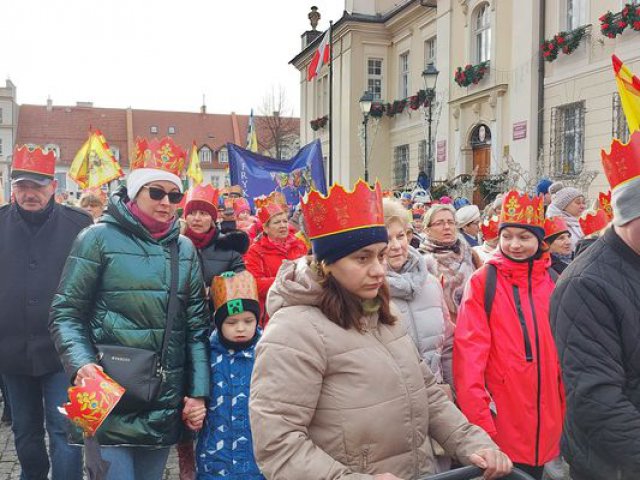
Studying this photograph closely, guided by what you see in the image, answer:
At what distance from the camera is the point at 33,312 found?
3854mm

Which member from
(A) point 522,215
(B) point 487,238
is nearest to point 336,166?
(B) point 487,238

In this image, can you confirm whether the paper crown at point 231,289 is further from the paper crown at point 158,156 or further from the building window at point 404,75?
the building window at point 404,75

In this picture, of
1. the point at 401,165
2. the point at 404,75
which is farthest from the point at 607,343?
the point at 404,75

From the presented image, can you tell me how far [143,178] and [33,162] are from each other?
42.1 inches

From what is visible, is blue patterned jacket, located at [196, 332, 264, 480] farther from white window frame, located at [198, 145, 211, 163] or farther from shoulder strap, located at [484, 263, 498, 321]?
white window frame, located at [198, 145, 211, 163]

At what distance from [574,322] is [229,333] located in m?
2.03

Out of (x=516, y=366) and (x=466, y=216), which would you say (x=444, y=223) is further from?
(x=466, y=216)

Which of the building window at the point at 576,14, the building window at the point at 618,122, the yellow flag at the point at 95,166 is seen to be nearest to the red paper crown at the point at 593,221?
the yellow flag at the point at 95,166

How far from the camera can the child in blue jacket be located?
362 cm

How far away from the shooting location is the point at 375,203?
7.77 ft

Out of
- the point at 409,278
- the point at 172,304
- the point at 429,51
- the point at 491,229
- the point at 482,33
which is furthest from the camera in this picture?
the point at 429,51

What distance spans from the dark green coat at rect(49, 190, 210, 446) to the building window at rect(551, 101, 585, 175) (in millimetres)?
14245

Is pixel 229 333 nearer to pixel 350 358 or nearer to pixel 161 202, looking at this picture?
pixel 161 202

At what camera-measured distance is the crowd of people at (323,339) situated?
83.4 inches
